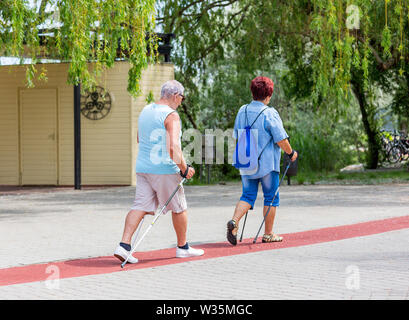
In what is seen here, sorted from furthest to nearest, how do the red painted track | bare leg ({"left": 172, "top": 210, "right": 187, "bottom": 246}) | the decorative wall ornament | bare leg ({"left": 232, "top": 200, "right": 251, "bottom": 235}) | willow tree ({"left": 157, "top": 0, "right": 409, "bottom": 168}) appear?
the decorative wall ornament, willow tree ({"left": 157, "top": 0, "right": 409, "bottom": 168}), bare leg ({"left": 232, "top": 200, "right": 251, "bottom": 235}), bare leg ({"left": 172, "top": 210, "right": 187, "bottom": 246}), the red painted track

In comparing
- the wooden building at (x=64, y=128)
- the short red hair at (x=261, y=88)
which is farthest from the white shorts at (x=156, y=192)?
the wooden building at (x=64, y=128)

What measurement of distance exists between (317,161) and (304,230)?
15.4 metres

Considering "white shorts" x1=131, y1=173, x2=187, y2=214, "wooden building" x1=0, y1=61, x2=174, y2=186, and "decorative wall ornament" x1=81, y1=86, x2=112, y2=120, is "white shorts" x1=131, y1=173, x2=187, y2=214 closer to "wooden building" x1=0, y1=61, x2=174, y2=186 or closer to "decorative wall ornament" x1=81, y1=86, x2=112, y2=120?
"wooden building" x1=0, y1=61, x2=174, y2=186

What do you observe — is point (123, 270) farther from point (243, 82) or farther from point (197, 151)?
point (243, 82)

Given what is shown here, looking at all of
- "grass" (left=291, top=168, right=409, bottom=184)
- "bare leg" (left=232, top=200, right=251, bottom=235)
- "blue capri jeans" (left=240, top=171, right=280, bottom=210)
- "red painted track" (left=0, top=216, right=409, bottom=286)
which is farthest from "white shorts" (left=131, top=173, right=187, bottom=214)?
"grass" (left=291, top=168, right=409, bottom=184)

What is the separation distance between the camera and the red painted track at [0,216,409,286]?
694 centimetres

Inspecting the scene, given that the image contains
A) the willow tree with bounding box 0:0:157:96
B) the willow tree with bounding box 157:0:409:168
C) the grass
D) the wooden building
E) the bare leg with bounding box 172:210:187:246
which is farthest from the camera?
the wooden building

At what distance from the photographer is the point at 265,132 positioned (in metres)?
8.52

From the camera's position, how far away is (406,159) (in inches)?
967

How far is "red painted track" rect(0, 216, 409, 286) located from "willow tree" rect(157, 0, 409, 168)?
6215 mm

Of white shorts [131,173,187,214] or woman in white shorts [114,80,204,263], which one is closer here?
woman in white shorts [114,80,204,263]

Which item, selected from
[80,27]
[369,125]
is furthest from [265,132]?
[369,125]

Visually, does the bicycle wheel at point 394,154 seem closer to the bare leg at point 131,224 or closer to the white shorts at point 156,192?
the white shorts at point 156,192
